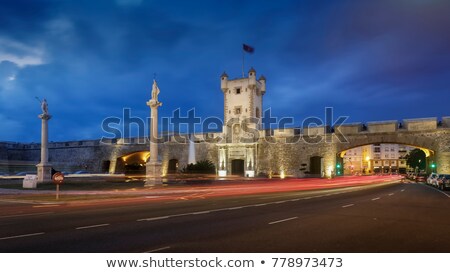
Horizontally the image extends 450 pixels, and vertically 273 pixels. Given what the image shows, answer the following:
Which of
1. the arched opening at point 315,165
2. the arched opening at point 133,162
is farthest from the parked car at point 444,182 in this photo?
the arched opening at point 133,162

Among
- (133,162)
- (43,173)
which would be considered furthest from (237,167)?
(43,173)

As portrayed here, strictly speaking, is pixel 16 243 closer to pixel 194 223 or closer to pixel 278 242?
pixel 194 223

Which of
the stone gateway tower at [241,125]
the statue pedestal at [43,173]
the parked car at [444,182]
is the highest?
the stone gateway tower at [241,125]

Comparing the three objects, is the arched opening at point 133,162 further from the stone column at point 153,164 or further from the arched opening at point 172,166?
the stone column at point 153,164

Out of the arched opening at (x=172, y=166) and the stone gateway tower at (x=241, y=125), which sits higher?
the stone gateway tower at (x=241, y=125)

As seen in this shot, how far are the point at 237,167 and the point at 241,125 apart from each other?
6277 mm

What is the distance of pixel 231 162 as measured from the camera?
52.3 meters

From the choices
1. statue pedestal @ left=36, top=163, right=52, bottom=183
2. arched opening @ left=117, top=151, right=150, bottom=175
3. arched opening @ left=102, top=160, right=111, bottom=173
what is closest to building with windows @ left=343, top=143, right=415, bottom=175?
arched opening @ left=117, top=151, right=150, bottom=175

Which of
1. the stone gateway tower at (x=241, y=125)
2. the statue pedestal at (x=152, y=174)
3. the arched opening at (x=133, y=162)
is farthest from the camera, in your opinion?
the arched opening at (x=133, y=162)

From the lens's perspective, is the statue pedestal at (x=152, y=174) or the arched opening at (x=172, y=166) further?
the arched opening at (x=172, y=166)

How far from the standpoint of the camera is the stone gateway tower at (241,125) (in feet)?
167

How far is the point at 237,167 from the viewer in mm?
52781

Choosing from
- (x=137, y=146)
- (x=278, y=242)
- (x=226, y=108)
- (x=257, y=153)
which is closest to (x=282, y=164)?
(x=257, y=153)

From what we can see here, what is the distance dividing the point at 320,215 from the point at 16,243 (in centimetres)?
894
